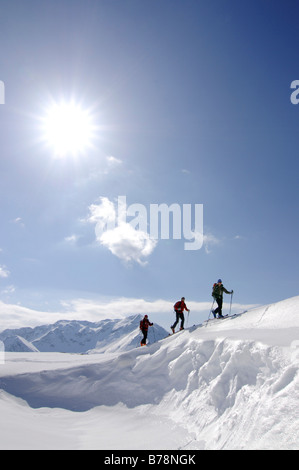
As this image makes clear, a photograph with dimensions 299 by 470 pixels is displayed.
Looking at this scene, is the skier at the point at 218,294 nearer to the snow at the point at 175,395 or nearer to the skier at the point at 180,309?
the skier at the point at 180,309

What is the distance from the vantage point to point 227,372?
8.34 meters

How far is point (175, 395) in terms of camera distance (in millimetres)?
10094

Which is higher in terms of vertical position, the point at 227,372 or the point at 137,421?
the point at 227,372

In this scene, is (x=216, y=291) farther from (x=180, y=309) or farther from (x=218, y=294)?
(x=180, y=309)

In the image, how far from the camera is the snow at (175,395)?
6145mm

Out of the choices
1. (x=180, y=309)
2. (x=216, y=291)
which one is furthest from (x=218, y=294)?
(x=180, y=309)

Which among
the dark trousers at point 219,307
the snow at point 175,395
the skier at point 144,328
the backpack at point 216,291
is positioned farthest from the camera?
the skier at point 144,328

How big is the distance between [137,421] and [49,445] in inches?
142

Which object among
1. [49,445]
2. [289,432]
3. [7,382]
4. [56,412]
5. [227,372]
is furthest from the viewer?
[7,382]

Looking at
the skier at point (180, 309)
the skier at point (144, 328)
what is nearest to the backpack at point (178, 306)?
the skier at point (180, 309)

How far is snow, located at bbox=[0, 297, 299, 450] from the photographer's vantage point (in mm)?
6145
